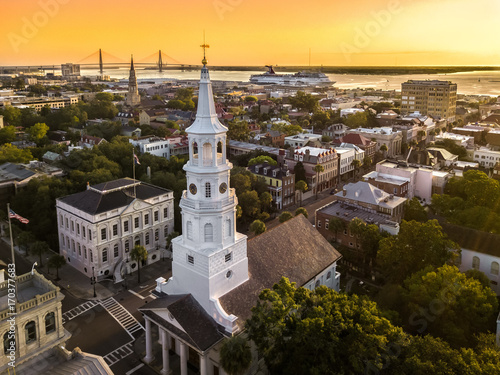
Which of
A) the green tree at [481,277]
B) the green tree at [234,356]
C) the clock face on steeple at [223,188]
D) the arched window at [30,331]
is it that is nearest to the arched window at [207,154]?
the clock face on steeple at [223,188]

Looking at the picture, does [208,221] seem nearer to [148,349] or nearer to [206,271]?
[206,271]

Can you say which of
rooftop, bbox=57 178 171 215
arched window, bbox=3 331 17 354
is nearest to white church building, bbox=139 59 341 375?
arched window, bbox=3 331 17 354

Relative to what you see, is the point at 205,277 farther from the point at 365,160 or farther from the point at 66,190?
the point at 365,160

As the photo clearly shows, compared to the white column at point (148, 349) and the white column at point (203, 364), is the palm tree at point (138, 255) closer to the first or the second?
the white column at point (148, 349)

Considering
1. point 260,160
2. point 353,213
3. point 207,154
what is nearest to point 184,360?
point 207,154

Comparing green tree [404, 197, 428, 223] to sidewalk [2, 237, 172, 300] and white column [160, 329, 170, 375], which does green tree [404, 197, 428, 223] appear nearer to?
sidewalk [2, 237, 172, 300]

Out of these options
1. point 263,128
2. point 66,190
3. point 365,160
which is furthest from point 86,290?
point 263,128
